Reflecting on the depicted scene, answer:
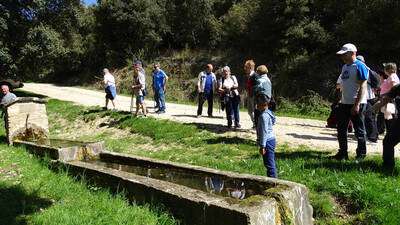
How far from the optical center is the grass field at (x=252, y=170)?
6.81 meters

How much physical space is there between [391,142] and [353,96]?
112 centimetres

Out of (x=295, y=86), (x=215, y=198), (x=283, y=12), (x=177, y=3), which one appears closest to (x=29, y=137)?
(x=215, y=198)

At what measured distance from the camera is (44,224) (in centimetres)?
619

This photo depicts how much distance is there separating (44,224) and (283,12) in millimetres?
22131

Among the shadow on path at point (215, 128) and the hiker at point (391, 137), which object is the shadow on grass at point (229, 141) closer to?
the shadow on path at point (215, 128)

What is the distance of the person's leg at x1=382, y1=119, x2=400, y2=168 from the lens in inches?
305

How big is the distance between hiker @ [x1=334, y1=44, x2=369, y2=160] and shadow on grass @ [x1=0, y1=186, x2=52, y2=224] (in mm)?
5151

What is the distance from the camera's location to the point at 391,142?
778cm

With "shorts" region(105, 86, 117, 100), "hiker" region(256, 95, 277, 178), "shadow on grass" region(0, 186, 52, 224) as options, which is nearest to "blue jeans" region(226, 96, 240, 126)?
"hiker" region(256, 95, 277, 178)

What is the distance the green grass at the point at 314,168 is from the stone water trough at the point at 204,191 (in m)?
0.85

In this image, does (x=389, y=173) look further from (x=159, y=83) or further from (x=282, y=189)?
(x=159, y=83)

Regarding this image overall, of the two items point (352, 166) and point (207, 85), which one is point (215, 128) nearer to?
point (207, 85)

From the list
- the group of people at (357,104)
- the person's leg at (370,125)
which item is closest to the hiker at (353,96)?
the group of people at (357,104)

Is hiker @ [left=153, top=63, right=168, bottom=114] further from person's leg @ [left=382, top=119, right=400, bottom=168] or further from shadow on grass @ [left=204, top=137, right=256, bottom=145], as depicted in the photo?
person's leg @ [left=382, top=119, right=400, bottom=168]
